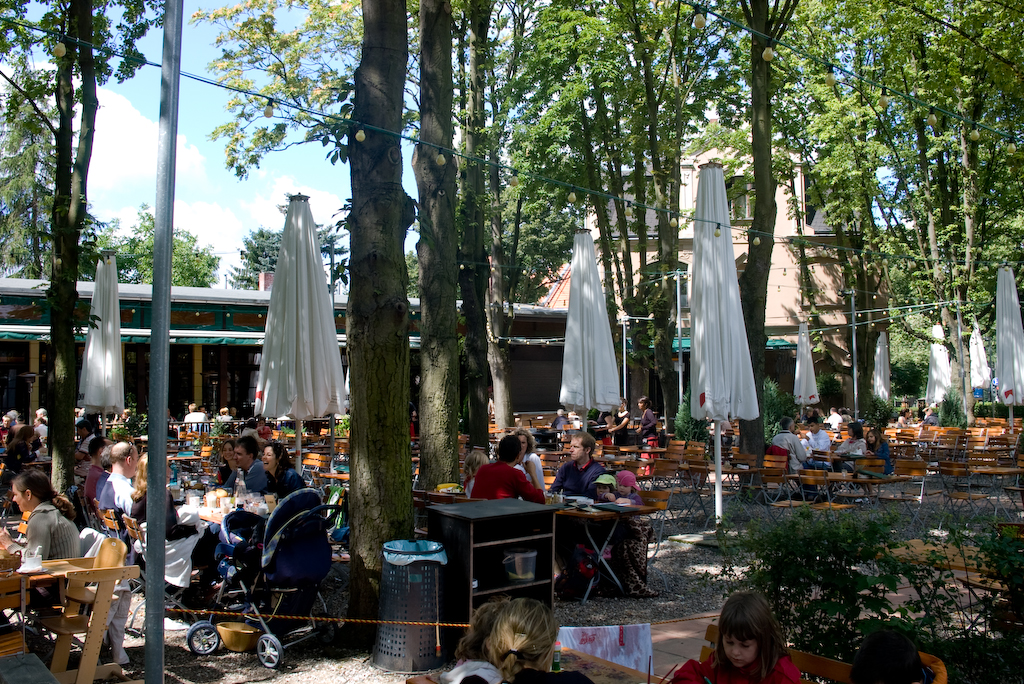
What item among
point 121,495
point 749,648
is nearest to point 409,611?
point 749,648

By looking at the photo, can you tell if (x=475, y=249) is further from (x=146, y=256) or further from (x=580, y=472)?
(x=146, y=256)

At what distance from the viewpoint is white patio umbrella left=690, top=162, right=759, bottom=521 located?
10.1 m

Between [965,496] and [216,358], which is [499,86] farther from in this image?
[965,496]

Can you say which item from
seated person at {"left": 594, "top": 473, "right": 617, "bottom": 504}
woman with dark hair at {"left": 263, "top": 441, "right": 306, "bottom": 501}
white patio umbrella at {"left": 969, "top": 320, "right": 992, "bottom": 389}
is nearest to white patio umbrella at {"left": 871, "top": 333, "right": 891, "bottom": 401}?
white patio umbrella at {"left": 969, "top": 320, "right": 992, "bottom": 389}

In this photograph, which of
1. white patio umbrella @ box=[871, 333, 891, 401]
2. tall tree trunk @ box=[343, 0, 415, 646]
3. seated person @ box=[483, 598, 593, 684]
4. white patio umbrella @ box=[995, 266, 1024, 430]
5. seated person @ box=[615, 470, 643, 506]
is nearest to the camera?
seated person @ box=[483, 598, 593, 684]

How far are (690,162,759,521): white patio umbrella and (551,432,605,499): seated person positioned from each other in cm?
210

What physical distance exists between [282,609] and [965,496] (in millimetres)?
8410

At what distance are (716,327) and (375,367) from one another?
5424 millimetres

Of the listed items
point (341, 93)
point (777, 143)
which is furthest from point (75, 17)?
point (777, 143)

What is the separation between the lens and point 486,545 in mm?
5902

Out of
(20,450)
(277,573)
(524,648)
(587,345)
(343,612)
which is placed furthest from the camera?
(20,450)

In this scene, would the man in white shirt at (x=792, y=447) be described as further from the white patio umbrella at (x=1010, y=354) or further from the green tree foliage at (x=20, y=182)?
the green tree foliage at (x=20, y=182)

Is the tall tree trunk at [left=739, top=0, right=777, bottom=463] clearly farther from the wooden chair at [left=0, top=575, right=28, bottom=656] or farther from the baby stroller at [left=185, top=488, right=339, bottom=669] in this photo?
the wooden chair at [left=0, top=575, right=28, bottom=656]

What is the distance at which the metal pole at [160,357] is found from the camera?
137 inches
